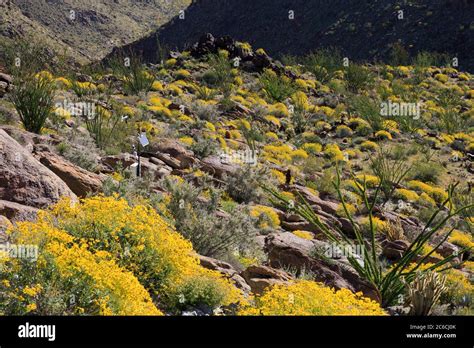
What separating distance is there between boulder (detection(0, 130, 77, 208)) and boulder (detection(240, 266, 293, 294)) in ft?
7.71

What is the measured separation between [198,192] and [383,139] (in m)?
12.6

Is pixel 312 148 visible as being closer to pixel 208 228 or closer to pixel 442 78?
pixel 208 228

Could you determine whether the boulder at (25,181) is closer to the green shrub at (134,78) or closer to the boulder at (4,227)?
the boulder at (4,227)

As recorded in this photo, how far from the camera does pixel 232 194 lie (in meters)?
11.7

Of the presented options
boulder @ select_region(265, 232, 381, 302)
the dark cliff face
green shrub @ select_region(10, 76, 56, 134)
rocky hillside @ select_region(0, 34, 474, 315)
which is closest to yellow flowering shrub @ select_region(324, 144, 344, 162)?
rocky hillside @ select_region(0, 34, 474, 315)

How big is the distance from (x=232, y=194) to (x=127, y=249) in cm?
610

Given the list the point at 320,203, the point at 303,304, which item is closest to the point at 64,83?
the point at 320,203

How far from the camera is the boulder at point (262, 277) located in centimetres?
648

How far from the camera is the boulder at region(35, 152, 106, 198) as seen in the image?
778cm

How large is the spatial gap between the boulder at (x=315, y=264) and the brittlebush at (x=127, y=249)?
5.83ft

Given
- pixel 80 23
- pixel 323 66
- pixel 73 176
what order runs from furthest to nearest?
pixel 80 23 → pixel 323 66 → pixel 73 176

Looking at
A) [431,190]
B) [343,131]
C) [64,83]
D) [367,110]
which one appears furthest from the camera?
[367,110]

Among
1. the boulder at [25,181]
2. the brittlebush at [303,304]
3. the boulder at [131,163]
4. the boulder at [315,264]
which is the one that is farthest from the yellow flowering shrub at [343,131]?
the brittlebush at [303,304]
